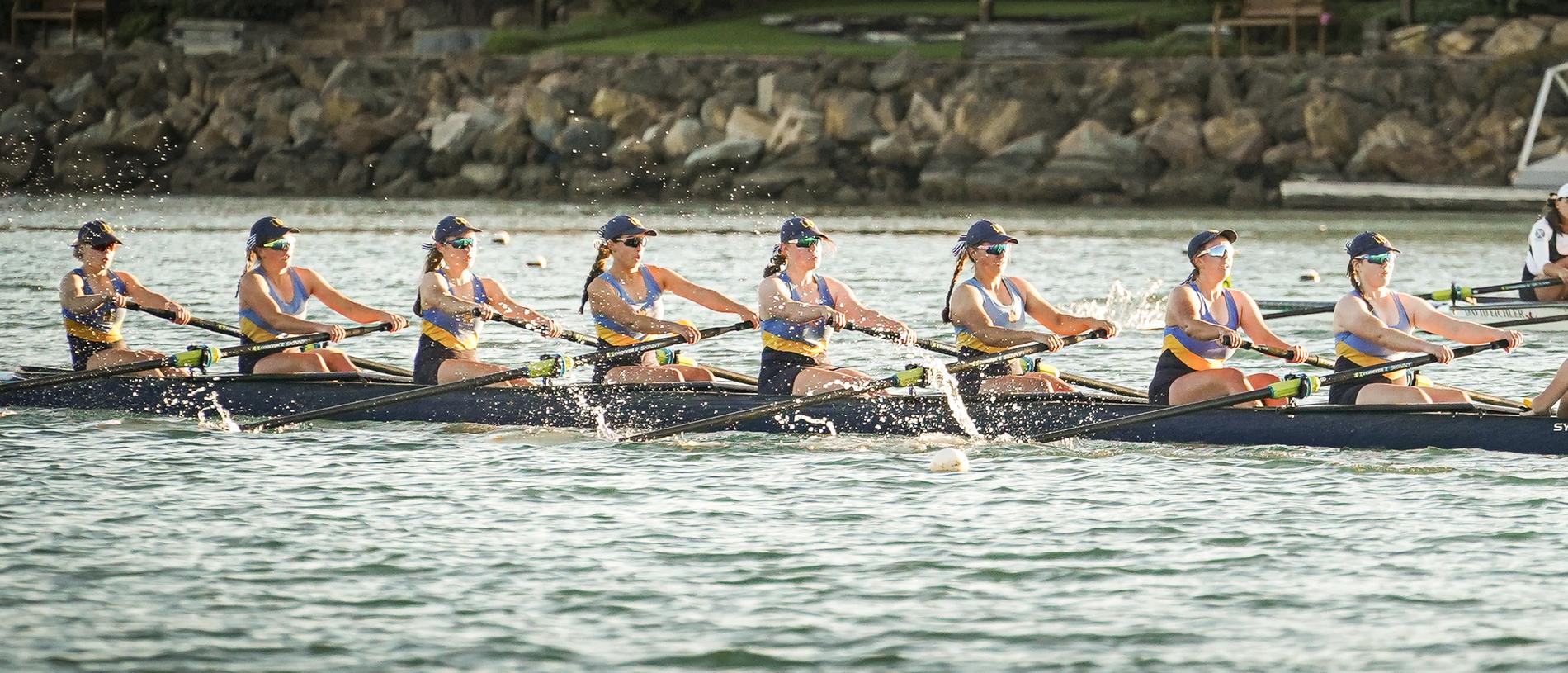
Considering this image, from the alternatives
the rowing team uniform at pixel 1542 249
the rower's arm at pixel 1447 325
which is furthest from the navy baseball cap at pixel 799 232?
the rowing team uniform at pixel 1542 249

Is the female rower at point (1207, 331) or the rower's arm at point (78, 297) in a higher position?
the rower's arm at point (78, 297)

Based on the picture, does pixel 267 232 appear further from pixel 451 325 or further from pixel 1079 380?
pixel 1079 380

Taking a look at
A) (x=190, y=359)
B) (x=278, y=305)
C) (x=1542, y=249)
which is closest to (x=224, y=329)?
(x=278, y=305)

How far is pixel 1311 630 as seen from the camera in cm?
805

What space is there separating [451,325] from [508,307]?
38cm

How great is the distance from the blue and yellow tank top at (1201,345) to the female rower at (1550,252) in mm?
5949

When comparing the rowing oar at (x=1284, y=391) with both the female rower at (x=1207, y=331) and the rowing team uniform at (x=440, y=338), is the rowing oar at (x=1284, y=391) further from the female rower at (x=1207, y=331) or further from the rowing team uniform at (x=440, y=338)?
the rowing team uniform at (x=440, y=338)

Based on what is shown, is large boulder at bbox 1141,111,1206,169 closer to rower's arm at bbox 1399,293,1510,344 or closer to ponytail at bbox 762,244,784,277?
ponytail at bbox 762,244,784,277

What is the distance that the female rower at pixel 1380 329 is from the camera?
11.3 meters

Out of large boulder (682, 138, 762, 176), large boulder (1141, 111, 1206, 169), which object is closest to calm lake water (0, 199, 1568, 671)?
→ large boulder (1141, 111, 1206, 169)

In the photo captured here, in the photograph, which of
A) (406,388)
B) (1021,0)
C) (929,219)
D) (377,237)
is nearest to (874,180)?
(929,219)

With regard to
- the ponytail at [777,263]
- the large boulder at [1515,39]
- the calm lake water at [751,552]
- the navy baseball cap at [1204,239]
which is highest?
the large boulder at [1515,39]

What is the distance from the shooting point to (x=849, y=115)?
1496 inches

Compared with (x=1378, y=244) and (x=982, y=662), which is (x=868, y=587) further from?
(x=1378, y=244)
